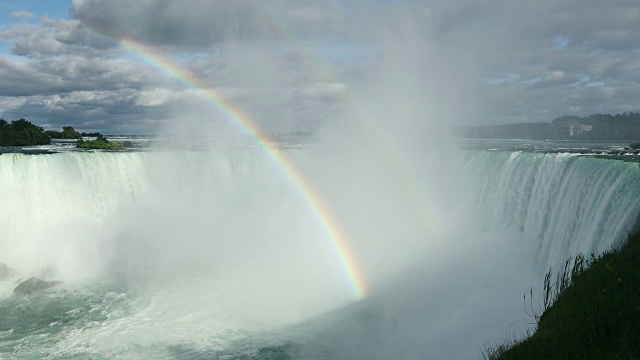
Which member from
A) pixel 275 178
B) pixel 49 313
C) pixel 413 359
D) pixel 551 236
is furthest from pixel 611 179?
pixel 275 178

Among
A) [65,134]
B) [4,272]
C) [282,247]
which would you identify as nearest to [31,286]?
[4,272]

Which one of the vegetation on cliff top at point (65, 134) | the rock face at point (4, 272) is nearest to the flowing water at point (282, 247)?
the rock face at point (4, 272)

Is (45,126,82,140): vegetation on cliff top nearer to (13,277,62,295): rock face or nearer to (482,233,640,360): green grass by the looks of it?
(13,277,62,295): rock face

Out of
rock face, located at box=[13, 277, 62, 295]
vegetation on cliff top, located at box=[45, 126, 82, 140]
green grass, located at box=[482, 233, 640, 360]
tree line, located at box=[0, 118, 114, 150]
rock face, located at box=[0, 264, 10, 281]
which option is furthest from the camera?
vegetation on cliff top, located at box=[45, 126, 82, 140]

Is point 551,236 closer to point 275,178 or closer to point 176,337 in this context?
point 176,337

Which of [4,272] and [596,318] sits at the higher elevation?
[596,318]

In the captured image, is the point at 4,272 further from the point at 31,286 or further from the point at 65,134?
the point at 65,134

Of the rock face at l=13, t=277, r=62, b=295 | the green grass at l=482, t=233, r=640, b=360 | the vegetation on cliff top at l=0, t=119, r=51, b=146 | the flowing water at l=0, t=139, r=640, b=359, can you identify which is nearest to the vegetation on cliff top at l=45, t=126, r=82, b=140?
the vegetation on cliff top at l=0, t=119, r=51, b=146

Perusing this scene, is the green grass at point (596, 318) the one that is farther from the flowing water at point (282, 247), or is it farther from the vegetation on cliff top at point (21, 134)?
the vegetation on cliff top at point (21, 134)
